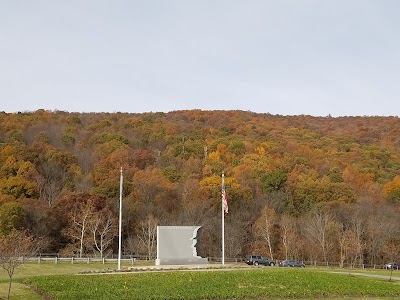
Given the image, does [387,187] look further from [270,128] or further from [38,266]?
[38,266]

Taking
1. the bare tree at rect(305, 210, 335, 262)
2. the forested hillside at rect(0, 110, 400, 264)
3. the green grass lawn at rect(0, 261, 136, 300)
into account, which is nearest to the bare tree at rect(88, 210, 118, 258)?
the forested hillside at rect(0, 110, 400, 264)

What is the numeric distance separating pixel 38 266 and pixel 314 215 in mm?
39539

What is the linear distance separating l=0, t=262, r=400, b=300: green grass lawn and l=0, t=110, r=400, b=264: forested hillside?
2387 cm

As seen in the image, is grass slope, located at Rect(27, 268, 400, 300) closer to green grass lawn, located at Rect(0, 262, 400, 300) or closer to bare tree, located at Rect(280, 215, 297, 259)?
green grass lawn, located at Rect(0, 262, 400, 300)

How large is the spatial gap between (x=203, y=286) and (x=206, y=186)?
49061mm

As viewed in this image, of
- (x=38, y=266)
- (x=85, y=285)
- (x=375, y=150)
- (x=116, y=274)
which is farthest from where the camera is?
(x=375, y=150)

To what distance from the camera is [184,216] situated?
72.2 metres

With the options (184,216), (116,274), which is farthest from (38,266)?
(184,216)

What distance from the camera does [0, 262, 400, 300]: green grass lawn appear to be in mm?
27156

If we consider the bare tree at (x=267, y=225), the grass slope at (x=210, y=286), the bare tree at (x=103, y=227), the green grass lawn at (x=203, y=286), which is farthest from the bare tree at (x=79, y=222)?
the grass slope at (x=210, y=286)

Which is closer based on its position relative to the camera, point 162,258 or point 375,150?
point 162,258

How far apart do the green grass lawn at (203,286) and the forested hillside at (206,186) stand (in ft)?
78.3

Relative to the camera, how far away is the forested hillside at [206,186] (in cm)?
6294

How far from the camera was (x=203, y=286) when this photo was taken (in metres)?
30.1
